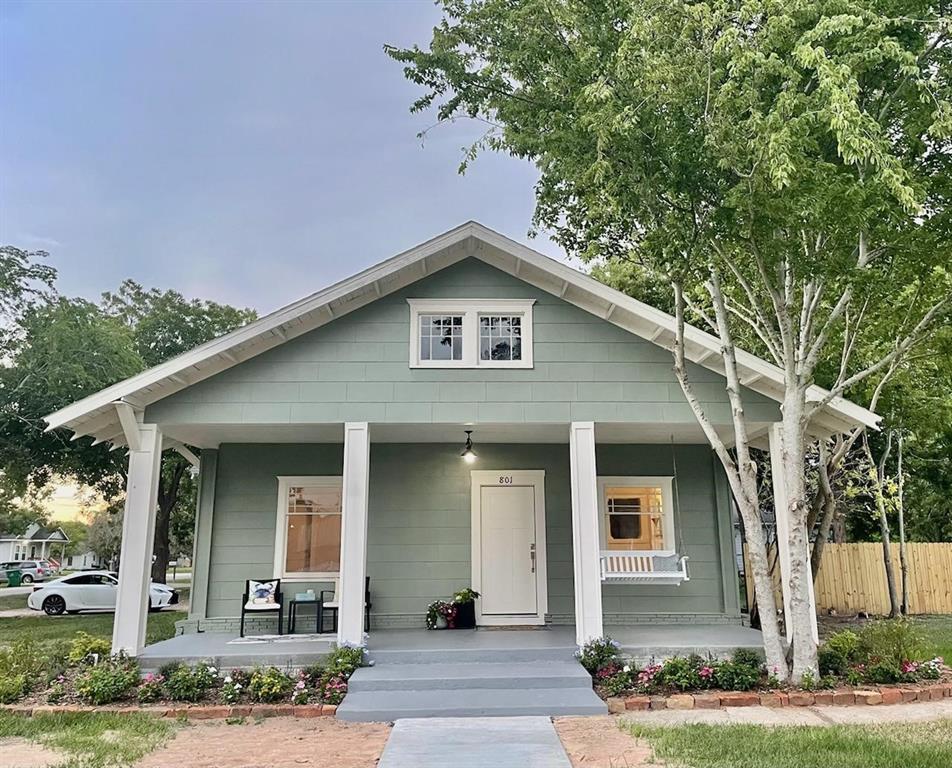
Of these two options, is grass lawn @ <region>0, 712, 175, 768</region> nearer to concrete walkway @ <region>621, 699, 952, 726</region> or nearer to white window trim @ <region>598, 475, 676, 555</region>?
concrete walkway @ <region>621, 699, 952, 726</region>

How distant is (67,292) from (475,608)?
14158 mm

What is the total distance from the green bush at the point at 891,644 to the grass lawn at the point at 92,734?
7015 millimetres

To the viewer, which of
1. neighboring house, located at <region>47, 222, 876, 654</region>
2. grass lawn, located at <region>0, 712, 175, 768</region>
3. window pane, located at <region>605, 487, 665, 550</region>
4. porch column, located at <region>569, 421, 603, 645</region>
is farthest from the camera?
window pane, located at <region>605, 487, 665, 550</region>

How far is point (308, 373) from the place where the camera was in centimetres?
824

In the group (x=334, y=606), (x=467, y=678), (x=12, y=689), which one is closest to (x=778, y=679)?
(x=467, y=678)

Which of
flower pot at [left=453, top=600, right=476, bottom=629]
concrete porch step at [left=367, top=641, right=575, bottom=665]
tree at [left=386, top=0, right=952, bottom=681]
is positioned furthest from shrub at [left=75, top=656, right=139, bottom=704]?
tree at [left=386, top=0, right=952, bottom=681]

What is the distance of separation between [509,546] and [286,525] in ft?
10.7

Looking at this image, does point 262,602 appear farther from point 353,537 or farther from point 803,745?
point 803,745

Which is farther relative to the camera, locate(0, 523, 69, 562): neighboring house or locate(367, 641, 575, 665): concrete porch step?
locate(0, 523, 69, 562): neighboring house

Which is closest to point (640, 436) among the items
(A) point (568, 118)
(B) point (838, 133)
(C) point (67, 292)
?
(A) point (568, 118)

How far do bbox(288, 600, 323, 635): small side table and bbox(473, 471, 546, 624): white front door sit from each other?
2.18 m

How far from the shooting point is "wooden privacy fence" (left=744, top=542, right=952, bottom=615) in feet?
47.1

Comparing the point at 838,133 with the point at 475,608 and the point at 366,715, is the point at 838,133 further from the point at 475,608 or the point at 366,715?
the point at 475,608

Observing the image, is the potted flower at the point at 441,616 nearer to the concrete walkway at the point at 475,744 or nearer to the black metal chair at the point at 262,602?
the black metal chair at the point at 262,602
